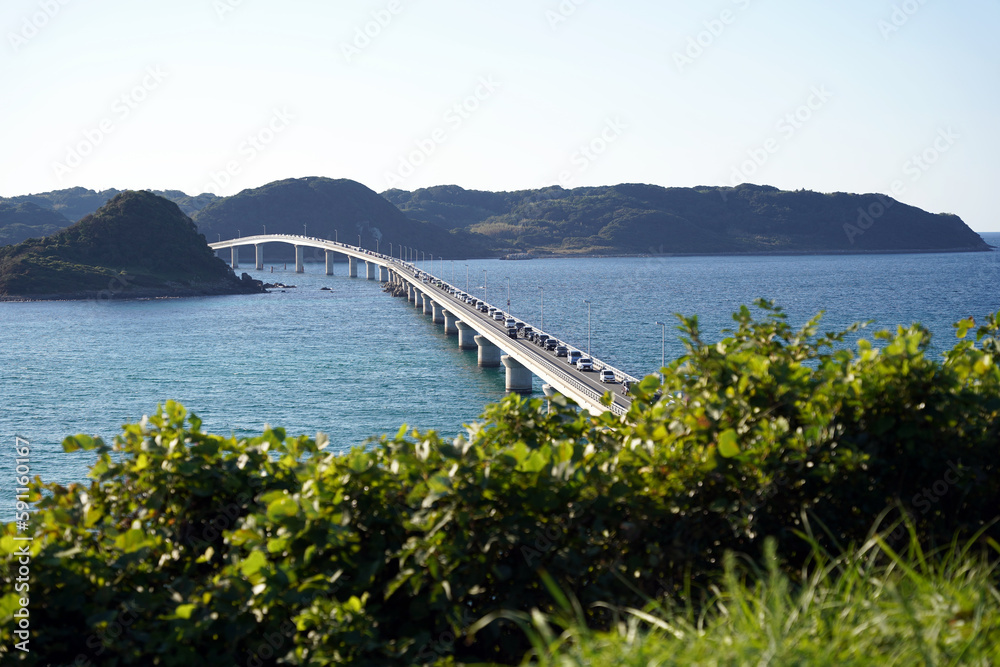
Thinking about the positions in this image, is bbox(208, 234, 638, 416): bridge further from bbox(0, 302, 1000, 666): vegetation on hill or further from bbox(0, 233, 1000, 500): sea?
bbox(0, 302, 1000, 666): vegetation on hill

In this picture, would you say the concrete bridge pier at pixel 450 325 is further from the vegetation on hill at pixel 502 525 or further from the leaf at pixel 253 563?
the leaf at pixel 253 563

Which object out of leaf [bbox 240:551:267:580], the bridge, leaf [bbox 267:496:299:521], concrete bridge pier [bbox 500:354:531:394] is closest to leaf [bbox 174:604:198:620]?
leaf [bbox 240:551:267:580]

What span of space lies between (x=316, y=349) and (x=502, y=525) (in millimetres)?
78826

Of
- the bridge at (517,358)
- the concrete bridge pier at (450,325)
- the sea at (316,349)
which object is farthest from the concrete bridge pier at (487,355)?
the concrete bridge pier at (450,325)

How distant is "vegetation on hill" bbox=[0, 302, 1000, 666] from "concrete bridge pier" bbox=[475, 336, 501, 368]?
66.6m

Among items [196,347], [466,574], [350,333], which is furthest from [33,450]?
[350,333]

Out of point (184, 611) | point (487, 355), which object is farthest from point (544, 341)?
point (184, 611)

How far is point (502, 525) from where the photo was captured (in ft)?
20.0

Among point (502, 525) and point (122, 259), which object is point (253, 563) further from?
point (122, 259)

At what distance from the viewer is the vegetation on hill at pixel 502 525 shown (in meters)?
5.81

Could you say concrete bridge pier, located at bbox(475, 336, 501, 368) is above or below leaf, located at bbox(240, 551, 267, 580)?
below

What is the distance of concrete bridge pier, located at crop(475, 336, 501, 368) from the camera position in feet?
243

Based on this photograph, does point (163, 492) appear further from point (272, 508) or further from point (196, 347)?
point (196, 347)

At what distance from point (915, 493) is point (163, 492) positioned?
6.16m
